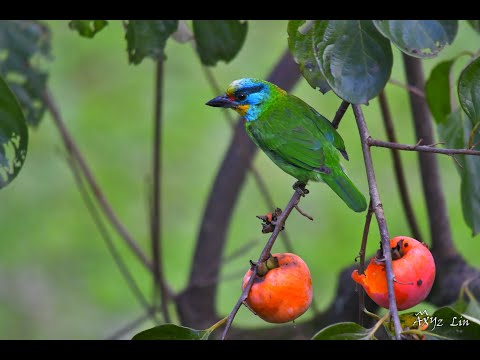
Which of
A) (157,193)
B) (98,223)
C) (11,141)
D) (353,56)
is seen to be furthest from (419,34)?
(98,223)

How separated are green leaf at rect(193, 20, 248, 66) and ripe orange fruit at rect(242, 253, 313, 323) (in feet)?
2.96

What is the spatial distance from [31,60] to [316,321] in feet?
4.51

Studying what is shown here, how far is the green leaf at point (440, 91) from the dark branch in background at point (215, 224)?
0.84 m

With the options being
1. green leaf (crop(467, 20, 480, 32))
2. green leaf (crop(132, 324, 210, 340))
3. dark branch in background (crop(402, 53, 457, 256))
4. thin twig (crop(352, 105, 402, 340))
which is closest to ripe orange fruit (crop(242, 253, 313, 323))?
green leaf (crop(132, 324, 210, 340))

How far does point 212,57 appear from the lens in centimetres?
235

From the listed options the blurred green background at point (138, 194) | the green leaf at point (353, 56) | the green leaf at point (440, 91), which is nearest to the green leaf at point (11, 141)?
the green leaf at point (353, 56)

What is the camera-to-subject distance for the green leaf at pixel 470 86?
169cm

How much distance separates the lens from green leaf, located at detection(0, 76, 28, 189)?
187 cm

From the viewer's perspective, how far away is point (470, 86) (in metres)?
1.70

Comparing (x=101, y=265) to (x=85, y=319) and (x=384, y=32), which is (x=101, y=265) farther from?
(x=384, y=32)

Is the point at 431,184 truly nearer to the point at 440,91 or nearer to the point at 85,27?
the point at 440,91

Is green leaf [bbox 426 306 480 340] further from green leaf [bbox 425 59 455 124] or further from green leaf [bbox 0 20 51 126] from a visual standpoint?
green leaf [bbox 0 20 51 126]

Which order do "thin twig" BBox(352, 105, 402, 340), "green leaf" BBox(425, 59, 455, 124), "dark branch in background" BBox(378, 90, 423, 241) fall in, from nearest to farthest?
"thin twig" BBox(352, 105, 402, 340)
"green leaf" BBox(425, 59, 455, 124)
"dark branch in background" BBox(378, 90, 423, 241)

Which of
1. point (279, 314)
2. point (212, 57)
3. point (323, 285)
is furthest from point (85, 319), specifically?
point (279, 314)
